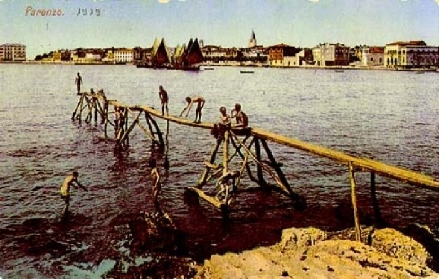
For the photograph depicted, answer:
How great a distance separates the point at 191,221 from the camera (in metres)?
6.71

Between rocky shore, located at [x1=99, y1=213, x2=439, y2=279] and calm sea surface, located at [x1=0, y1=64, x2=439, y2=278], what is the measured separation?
370 mm

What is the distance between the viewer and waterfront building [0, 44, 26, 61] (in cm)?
676

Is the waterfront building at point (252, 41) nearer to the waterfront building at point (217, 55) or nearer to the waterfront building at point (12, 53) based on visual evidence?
the waterfront building at point (217, 55)

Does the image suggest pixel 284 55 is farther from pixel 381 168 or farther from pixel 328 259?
pixel 328 259

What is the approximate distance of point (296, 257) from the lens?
521 cm

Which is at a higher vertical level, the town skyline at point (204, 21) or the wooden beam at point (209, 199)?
the town skyline at point (204, 21)

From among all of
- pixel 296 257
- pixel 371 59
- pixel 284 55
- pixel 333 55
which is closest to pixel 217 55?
pixel 284 55

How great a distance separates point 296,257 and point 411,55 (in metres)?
4.25

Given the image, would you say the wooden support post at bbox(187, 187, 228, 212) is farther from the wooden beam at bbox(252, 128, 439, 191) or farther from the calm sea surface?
the wooden beam at bbox(252, 128, 439, 191)

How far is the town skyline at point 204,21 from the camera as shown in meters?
6.05

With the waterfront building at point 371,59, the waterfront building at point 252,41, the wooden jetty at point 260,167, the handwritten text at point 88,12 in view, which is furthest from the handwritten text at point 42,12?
the waterfront building at point 371,59

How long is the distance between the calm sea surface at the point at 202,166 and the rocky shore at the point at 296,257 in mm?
370

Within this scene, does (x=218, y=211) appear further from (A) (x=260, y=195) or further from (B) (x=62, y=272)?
(B) (x=62, y=272)

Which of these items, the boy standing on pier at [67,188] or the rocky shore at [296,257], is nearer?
the rocky shore at [296,257]
